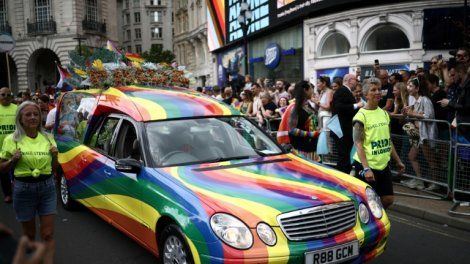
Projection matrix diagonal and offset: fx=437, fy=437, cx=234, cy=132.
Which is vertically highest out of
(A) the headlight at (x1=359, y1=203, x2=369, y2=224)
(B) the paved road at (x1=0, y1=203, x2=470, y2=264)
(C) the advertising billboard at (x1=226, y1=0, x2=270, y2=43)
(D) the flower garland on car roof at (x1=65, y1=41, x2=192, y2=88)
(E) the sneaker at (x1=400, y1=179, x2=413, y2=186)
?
(C) the advertising billboard at (x1=226, y1=0, x2=270, y2=43)

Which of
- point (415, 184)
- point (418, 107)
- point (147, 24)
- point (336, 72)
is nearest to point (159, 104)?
point (418, 107)

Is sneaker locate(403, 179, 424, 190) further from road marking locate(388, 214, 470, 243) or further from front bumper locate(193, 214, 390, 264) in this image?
front bumper locate(193, 214, 390, 264)

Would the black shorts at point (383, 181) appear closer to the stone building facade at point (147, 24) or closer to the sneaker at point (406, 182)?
the sneaker at point (406, 182)

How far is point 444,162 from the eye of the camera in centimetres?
671

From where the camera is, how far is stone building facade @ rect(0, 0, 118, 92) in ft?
149

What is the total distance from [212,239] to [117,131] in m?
2.40

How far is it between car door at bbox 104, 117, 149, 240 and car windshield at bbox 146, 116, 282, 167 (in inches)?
9.8

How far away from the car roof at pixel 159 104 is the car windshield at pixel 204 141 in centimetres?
10

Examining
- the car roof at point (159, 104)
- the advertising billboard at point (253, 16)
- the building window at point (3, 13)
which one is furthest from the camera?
the building window at point (3, 13)

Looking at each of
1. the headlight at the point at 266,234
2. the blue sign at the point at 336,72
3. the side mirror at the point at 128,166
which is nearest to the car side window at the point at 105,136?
the side mirror at the point at 128,166

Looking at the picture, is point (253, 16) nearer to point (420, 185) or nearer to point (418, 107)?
point (418, 107)

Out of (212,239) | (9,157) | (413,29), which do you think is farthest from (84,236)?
(413,29)

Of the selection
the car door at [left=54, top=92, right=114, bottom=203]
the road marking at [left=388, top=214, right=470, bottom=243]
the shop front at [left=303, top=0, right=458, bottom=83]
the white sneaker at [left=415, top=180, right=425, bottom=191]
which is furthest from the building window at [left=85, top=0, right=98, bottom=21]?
the road marking at [left=388, top=214, right=470, bottom=243]

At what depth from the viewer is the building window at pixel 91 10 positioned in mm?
47844
